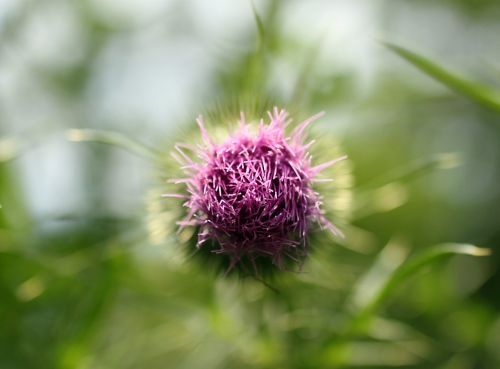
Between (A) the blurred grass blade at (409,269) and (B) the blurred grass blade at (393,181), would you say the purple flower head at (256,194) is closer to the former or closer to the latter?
(A) the blurred grass blade at (409,269)

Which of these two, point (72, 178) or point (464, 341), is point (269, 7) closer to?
point (72, 178)

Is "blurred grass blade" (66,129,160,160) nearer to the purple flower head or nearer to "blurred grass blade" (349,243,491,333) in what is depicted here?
the purple flower head

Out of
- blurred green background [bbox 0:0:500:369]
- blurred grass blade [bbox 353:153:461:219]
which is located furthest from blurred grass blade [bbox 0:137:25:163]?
blurred grass blade [bbox 353:153:461:219]

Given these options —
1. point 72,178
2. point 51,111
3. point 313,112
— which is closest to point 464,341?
point 313,112

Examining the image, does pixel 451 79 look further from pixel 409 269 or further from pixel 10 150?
pixel 10 150

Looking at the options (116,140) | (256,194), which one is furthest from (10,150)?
(256,194)

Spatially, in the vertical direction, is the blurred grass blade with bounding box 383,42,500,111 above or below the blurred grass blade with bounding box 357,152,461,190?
above
